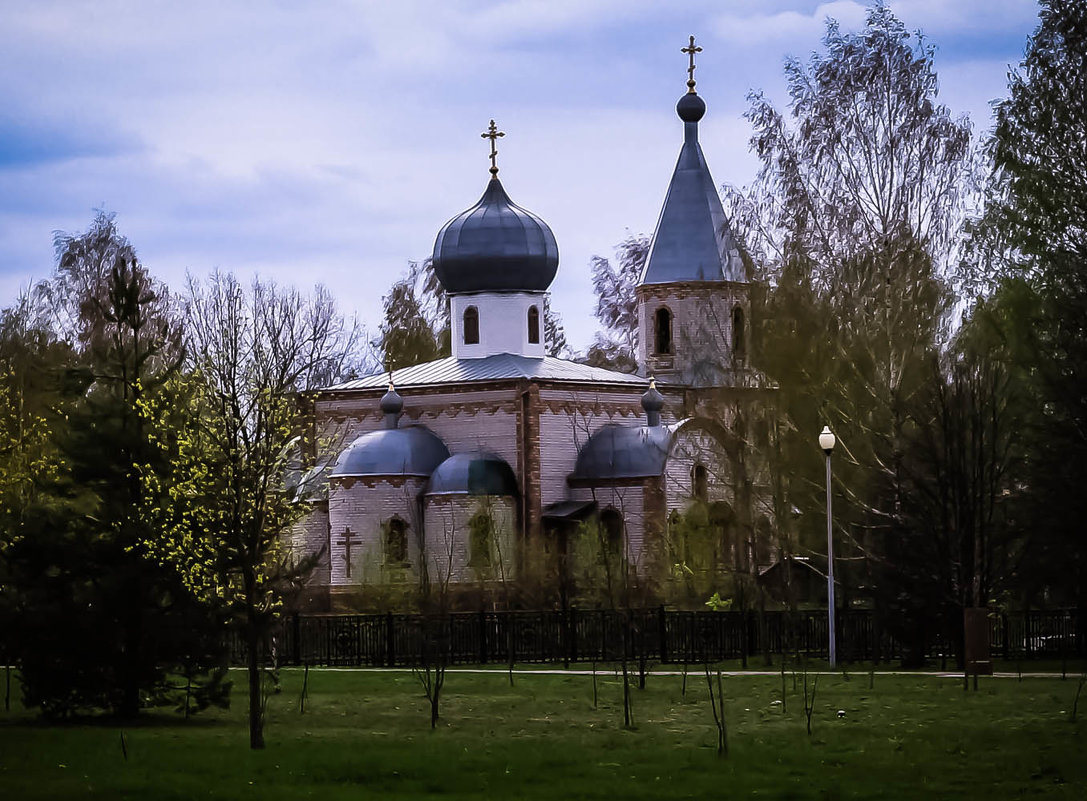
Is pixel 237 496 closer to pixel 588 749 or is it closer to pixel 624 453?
pixel 588 749

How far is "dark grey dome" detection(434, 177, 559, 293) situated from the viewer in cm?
5097

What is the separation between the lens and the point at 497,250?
167 feet

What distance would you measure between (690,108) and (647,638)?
2510cm

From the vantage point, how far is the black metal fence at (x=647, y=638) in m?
29.6

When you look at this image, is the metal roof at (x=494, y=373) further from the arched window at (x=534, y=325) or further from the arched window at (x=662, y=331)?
the arched window at (x=662, y=331)

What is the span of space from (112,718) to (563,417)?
28.0 meters

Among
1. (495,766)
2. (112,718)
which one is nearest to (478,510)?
(112,718)

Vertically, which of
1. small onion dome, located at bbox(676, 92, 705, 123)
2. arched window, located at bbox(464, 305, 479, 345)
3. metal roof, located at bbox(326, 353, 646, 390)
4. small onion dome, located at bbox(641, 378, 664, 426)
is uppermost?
small onion dome, located at bbox(676, 92, 705, 123)

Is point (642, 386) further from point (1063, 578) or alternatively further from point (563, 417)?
point (1063, 578)

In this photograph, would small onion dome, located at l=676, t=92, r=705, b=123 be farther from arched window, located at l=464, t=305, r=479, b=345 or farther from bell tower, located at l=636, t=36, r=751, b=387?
arched window, located at l=464, t=305, r=479, b=345

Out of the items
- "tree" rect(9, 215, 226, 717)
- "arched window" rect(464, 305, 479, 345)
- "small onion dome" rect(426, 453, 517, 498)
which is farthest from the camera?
"arched window" rect(464, 305, 479, 345)

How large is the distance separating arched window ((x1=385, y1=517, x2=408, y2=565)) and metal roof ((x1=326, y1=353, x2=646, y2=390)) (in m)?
3.97

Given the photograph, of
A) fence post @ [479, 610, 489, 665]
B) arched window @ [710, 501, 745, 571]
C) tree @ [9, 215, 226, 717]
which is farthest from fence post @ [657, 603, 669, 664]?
arched window @ [710, 501, 745, 571]

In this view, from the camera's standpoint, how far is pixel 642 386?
166 feet
